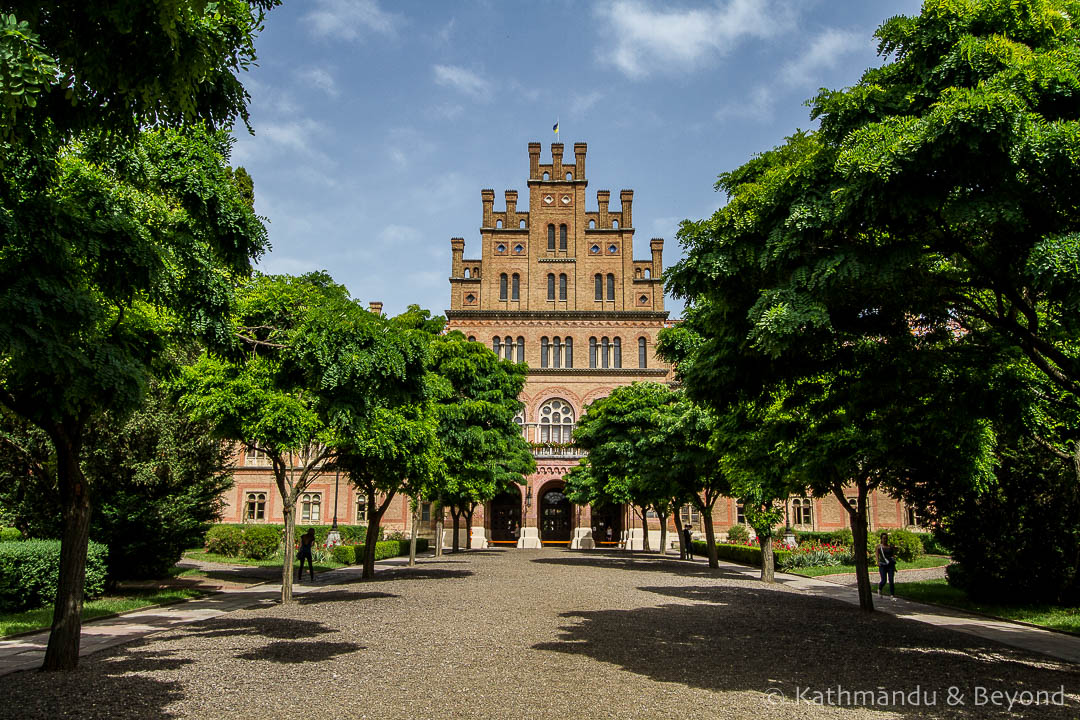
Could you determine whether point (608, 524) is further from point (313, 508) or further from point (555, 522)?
point (313, 508)

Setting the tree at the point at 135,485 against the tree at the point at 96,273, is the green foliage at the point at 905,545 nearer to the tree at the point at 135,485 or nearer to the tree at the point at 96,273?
the tree at the point at 135,485

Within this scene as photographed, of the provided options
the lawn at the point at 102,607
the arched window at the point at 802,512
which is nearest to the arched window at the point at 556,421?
the arched window at the point at 802,512

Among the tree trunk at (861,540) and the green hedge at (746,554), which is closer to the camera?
the tree trunk at (861,540)

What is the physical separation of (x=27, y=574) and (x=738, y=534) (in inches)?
1652

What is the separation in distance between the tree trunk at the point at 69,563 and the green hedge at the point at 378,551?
23726 mm

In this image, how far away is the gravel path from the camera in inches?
290

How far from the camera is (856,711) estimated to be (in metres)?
7.43

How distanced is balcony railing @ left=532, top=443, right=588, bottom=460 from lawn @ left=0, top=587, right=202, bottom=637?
32.1 m

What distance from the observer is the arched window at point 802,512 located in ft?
176

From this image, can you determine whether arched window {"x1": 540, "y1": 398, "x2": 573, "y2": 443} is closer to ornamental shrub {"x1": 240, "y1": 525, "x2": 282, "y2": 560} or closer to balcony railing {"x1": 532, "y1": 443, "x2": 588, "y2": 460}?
balcony railing {"x1": 532, "y1": 443, "x2": 588, "y2": 460}

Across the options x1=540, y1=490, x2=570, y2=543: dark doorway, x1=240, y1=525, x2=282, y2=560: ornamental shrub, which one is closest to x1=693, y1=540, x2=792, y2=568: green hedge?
x1=540, y1=490, x2=570, y2=543: dark doorway

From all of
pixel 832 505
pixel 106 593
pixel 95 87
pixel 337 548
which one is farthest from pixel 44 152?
pixel 832 505

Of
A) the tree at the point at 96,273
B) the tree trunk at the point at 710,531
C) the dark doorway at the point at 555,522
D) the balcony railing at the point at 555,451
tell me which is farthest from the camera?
the dark doorway at the point at 555,522

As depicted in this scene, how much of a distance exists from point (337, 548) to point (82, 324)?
28139mm
